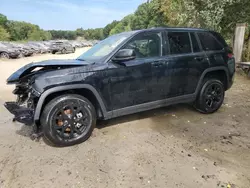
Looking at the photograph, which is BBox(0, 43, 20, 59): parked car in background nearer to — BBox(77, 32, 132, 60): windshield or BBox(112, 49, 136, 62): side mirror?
BBox(77, 32, 132, 60): windshield

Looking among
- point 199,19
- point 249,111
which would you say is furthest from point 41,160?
point 199,19

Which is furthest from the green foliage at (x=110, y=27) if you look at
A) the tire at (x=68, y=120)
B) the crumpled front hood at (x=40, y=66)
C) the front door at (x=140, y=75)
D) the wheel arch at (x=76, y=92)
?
the tire at (x=68, y=120)

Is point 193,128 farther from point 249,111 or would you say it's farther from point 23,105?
point 23,105

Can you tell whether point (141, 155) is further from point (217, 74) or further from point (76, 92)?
point (217, 74)

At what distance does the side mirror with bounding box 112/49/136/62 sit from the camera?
3.52m

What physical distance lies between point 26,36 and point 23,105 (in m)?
90.0

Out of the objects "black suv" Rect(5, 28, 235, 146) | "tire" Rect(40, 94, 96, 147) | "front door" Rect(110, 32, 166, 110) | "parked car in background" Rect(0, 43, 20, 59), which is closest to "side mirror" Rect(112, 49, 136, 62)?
"black suv" Rect(5, 28, 235, 146)

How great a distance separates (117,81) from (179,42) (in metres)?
1.54

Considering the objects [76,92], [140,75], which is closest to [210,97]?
[140,75]

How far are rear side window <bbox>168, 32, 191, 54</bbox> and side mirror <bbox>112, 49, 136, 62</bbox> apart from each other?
976mm

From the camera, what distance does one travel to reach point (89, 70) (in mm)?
3490

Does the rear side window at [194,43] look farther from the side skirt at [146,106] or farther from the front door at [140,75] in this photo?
the side skirt at [146,106]

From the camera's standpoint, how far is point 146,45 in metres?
4.04

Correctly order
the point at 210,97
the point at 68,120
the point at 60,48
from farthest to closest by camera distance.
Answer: the point at 60,48
the point at 210,97
the point at 68,120
